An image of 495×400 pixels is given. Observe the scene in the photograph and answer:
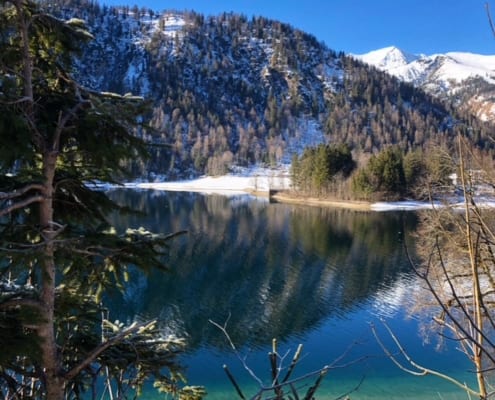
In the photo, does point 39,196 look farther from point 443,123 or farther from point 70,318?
point 443,123

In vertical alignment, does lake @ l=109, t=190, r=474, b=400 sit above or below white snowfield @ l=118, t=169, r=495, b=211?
below

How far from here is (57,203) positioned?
12.3 feet

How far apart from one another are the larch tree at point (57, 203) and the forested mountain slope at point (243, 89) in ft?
343

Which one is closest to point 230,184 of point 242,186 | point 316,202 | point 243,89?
point 242,186

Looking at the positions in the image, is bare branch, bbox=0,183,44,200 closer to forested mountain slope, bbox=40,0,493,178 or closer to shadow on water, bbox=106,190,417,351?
shadow on water, bbox=106,190,417,351

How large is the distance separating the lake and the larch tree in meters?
0.69

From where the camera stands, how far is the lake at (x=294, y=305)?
12508 millimetres

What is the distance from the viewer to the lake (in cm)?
1251

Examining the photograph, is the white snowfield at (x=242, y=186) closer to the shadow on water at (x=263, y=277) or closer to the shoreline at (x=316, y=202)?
the shoreline at (x=316, y=202)

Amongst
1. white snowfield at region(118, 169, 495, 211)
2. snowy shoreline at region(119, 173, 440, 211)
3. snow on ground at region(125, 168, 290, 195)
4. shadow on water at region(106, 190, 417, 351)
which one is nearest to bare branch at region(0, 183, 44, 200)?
shadow on water at region(106, 190, 417, 351)

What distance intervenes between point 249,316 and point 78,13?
19869 centimetres

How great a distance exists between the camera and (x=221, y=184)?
313 feet

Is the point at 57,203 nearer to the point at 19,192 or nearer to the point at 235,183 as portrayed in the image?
the point at 19,192

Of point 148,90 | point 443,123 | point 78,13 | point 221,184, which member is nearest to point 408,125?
point 443,123
